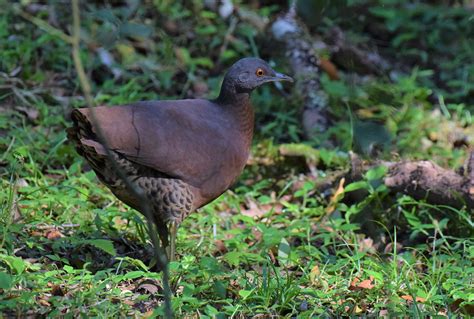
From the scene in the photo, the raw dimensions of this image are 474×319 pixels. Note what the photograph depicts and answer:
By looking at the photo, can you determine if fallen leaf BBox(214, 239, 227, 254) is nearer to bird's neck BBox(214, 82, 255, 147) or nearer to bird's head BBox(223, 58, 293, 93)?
bird's neck BBox(214, 82, 255, 147)

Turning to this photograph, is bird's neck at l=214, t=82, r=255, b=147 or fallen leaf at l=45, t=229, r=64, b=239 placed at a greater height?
bird's neck at l=214, t=82, r=255, b=147

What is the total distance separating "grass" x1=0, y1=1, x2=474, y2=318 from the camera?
151 inches

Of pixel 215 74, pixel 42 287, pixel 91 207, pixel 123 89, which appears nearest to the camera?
pixel 42 287

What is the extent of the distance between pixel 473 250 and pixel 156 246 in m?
2.47

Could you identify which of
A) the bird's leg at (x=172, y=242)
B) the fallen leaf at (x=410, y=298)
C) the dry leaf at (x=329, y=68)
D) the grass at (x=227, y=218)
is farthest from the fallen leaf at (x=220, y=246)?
the dry leaf at (x=329, y=68)

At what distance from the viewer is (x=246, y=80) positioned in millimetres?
4676

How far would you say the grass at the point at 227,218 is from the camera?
3848 mm

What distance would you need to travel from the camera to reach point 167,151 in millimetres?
4160

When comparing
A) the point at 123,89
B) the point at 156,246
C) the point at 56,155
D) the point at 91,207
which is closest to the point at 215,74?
the point at 123,89

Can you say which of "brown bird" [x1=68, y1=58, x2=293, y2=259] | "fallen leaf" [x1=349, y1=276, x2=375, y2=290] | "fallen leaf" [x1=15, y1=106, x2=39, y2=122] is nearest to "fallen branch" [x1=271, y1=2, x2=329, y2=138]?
"fallen leaf" [x1=15, y1=106, x2=39, y2=122]

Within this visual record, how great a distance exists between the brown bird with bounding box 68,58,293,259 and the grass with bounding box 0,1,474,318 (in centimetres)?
34

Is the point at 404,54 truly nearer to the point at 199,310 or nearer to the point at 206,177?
the point at 206,177

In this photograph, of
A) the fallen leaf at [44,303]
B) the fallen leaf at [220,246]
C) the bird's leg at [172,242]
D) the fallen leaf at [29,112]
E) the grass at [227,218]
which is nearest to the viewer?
the fallen leaf at [44,303]

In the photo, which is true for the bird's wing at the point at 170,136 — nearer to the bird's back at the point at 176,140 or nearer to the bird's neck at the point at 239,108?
the bird's back at the point at 176,140
